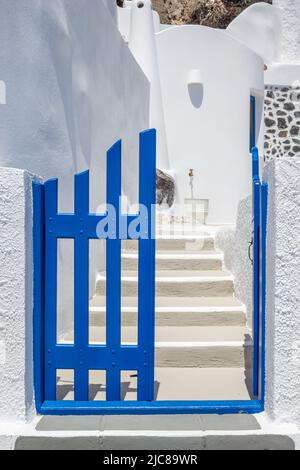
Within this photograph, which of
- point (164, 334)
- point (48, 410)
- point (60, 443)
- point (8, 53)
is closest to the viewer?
point (60, 443)

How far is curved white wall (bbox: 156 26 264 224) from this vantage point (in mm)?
10914

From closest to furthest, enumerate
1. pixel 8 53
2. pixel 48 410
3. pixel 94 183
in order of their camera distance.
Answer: pixel 48 410
pixel 8 53
pixel 94 183

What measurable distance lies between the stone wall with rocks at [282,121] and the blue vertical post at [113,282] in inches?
423

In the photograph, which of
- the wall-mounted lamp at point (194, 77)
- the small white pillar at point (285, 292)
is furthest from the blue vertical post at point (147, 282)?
the wall-mounted lamp at point (194, 77)

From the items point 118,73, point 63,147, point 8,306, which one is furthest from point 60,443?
point 118,73

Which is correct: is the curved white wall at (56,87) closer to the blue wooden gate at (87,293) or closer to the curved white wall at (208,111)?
the blue wooden gate at (87,293)

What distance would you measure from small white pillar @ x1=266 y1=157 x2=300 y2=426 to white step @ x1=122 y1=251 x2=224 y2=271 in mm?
2982

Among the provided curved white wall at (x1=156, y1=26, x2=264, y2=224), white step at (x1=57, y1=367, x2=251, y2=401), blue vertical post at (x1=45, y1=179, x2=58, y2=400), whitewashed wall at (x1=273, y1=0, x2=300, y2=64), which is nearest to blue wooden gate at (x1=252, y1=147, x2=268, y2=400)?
white step at (x1=57, y1=367, x2=251, y2=401)

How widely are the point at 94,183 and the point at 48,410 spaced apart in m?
3.11

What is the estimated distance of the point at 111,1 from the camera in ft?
24.1

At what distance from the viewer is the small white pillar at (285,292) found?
2.93 metres

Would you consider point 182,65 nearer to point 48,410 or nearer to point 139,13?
point 139,13

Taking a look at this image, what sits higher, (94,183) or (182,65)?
(182,65)

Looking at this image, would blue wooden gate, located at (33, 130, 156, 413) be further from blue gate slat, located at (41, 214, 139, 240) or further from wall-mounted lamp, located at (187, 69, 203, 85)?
wall-mounted lamp, located at (187, 69, 203, 85)
